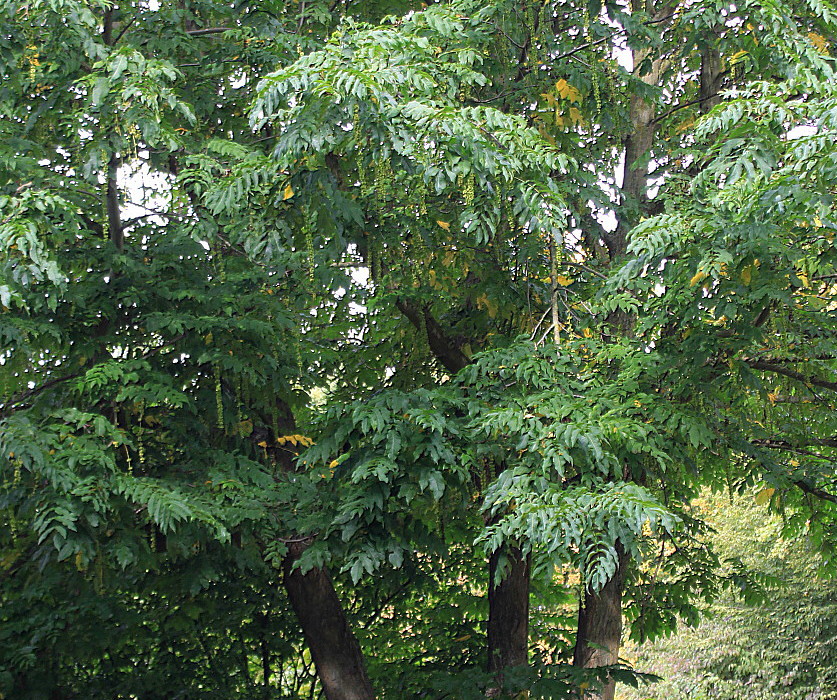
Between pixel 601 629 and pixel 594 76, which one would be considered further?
pixel 601 629

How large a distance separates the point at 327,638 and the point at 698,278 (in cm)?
357

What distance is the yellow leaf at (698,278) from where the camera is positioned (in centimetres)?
444

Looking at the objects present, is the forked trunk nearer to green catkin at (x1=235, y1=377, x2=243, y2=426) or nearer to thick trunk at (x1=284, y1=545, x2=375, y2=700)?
thick trunk at (x1=284, y1=545, x2=375, y2=700)

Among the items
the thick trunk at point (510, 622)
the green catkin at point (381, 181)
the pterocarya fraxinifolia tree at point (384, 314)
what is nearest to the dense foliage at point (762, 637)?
the pterocarya fraxinifolia tree at point (384, 314)

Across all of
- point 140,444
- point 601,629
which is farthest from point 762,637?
point 140,444

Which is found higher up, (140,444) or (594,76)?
(594,76)

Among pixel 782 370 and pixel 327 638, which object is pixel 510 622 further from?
pixel 782 370

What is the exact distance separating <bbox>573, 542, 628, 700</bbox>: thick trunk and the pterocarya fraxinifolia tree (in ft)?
0.09

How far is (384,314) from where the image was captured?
6.66m

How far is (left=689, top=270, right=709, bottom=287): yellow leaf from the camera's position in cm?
444

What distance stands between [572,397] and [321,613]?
9.49 feet

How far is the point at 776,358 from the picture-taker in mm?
5332

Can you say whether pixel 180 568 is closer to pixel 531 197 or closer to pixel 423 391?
pixel 423 391

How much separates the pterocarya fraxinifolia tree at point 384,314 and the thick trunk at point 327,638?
21 millimetres
